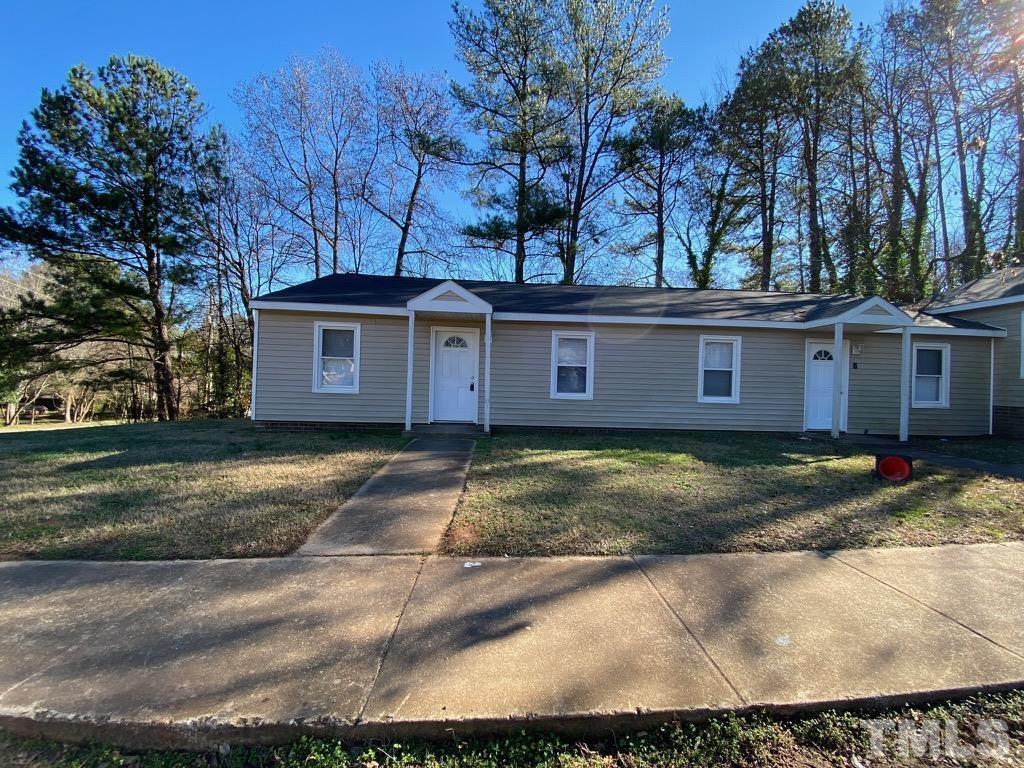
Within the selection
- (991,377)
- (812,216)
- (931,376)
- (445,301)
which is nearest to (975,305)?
(991,377)

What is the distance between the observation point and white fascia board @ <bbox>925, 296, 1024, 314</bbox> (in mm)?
11243

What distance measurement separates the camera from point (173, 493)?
533cm

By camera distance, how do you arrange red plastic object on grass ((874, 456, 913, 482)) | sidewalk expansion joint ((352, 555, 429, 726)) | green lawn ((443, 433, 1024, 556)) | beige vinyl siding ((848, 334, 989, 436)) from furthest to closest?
beige vinyl siding ((848, 334, 989, 436)) → red plastic object on grass ((874, 456, 913, 482)) → green lawn ((443, 433, 1024, 556)) → sidewalk expansion joint ((352, 555, 429, 726))

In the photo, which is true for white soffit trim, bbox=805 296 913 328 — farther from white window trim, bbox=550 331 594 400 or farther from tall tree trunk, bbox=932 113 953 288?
tall tree trunk, bbox=932 113 953 288

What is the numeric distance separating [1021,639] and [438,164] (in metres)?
22.6

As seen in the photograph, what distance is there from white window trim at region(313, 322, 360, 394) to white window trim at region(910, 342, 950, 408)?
13.5 m

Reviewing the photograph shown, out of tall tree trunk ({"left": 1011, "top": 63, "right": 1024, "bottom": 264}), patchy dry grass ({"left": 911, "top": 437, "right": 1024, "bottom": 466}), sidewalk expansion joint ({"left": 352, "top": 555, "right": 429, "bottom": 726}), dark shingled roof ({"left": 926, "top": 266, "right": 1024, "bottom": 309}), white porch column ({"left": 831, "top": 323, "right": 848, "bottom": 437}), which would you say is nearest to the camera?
sidewalk expansion joint ({"left": 352, "top": 555, "right": 429, "bottom": 726})

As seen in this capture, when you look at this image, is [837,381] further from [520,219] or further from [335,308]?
[520,219]

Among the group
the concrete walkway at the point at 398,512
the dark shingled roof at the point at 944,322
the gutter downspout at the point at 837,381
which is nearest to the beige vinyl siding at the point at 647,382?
the gutter downspout at the point at 837,381

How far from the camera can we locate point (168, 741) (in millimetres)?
1936

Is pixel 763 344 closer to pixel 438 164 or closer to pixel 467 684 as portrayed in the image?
pixel 467 684

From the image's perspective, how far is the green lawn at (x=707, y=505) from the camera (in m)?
4.17

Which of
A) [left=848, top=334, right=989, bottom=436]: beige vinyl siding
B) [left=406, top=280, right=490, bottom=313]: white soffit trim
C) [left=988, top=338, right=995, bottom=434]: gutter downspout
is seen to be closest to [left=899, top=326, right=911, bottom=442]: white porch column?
[left=848, top=334, right=989, bottom=436]: beige vinyl siding

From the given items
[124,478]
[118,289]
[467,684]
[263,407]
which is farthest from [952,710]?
[118,289]
